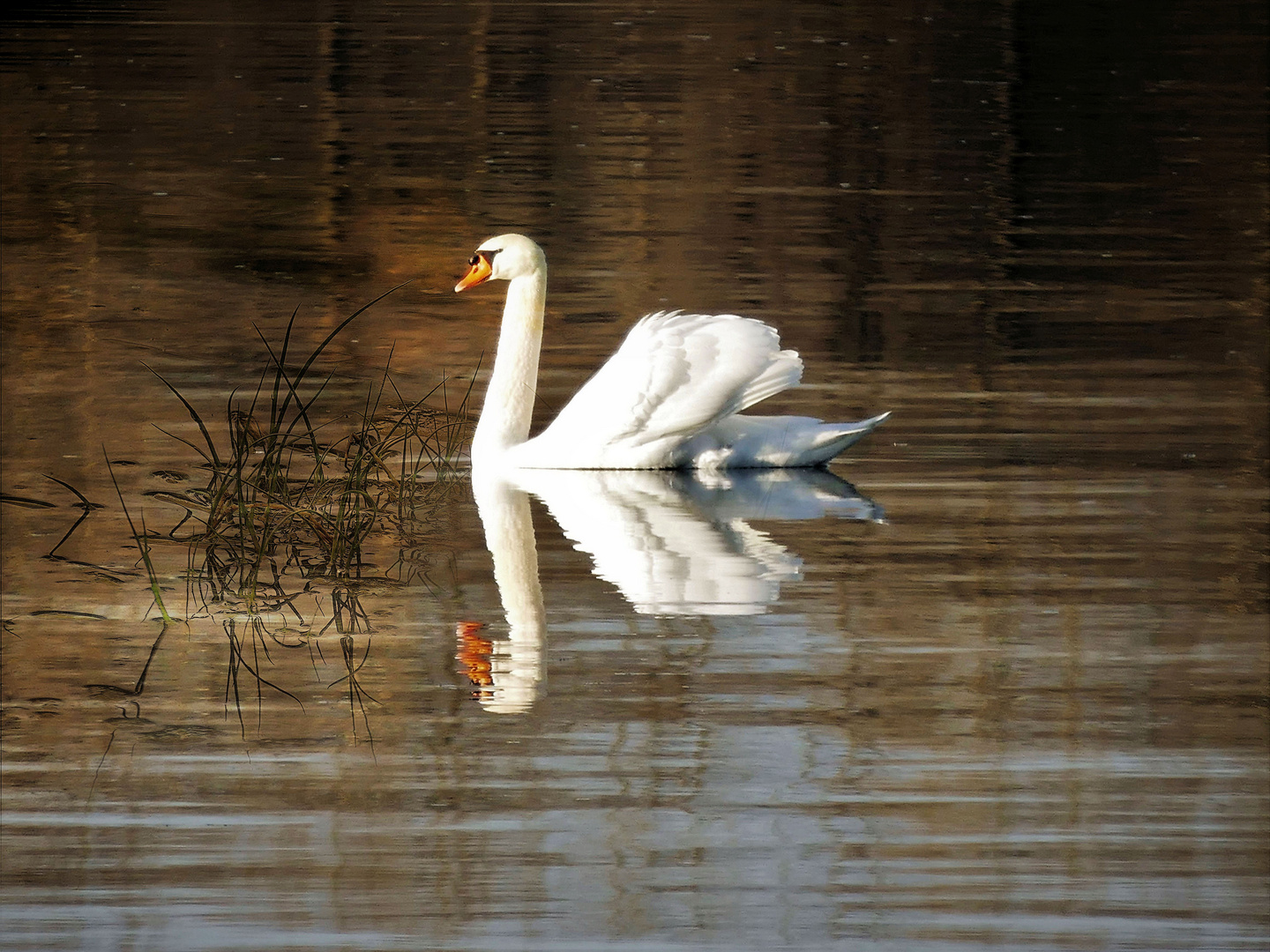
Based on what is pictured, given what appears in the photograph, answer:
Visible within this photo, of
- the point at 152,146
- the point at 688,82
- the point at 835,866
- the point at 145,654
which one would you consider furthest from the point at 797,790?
the point at 688,82

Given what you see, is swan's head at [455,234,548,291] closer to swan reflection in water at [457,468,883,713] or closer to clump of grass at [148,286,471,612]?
clump of grass at [148,286,471,612]

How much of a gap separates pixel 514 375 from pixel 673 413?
3.00 ft

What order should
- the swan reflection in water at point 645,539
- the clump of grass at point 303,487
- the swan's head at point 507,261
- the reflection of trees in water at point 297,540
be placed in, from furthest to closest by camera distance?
the swan's head at point 507,261 → the clump of grass at point 303,487 → the swan reflection in water at point 645,539 → the reflection of trees in water at point 297,540

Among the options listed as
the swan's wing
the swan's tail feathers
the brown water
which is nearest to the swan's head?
the swan's wing

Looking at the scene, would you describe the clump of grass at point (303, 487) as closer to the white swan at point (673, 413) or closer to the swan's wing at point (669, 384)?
the white swan at point (673, 413)

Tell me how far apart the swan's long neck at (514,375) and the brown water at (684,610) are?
0.54m

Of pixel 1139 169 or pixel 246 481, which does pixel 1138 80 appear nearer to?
pixel 1139 169

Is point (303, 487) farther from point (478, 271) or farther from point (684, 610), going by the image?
point (684, 610)

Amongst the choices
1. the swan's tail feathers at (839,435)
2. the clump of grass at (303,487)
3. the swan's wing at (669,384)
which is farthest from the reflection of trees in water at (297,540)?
the swan's tail feathers at (839,435)

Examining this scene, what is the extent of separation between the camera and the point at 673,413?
9.23 m

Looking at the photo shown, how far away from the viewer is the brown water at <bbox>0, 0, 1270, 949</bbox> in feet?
16.4

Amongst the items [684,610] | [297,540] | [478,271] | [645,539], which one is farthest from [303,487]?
[684,610]

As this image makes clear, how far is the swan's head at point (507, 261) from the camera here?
10.0 metres

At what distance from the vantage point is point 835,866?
506 cm
